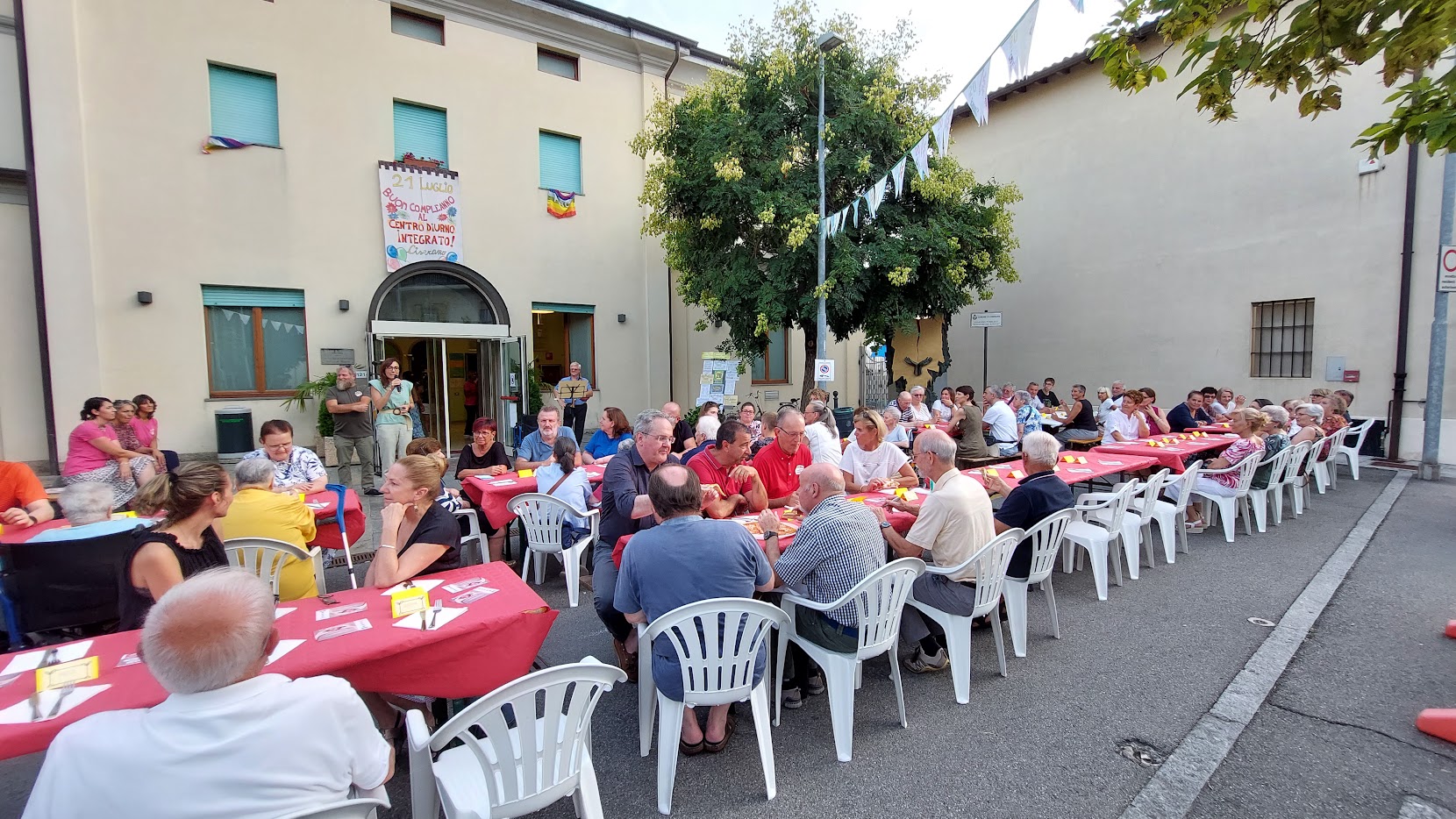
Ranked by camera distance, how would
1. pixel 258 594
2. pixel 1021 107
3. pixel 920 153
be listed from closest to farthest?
1. pixel 258 594
2. pixel 920 153
3. pixel 1021 107

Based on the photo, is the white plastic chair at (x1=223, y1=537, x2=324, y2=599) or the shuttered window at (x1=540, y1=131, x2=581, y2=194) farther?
the shuttered window at (x1=540, y1=131, x2=581, y2=194)

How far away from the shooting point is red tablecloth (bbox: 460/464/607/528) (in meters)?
5.31

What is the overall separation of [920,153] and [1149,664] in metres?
6.15

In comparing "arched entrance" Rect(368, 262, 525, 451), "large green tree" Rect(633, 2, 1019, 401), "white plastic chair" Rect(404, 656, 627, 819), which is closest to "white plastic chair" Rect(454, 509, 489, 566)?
"white plastic chair" Rect(404, 656, 627, 819)

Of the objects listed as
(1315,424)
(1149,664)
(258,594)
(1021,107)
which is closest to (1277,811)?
(1149,664)

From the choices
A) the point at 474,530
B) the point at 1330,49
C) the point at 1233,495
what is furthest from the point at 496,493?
the point at 1233,495

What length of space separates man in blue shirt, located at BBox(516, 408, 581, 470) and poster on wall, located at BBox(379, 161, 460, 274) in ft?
20.1

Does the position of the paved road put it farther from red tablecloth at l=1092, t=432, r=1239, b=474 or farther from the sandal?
red tablecloth at l=1092, t=432, r=1239, b=474

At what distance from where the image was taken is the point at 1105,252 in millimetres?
14141

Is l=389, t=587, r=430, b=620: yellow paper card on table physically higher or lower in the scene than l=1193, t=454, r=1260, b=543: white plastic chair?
higher

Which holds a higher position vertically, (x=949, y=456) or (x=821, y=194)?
(x=821, y=194)

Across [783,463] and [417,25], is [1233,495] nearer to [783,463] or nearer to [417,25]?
[783,463]

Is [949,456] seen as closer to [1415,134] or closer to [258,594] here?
[1415,134]

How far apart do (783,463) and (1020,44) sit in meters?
4.13
